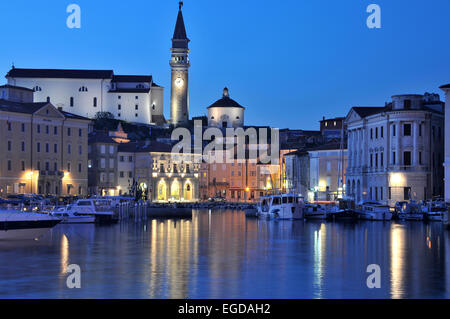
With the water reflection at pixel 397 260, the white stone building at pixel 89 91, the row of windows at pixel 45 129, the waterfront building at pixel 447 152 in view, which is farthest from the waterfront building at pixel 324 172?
the white stone building at pixel 89 91

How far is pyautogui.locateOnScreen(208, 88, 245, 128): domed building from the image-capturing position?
161875 mm

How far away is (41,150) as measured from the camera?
307ft

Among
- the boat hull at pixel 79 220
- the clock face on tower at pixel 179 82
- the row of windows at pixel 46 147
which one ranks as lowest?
the boat hull at pixel 79 220

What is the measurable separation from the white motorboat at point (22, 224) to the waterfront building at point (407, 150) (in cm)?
4539

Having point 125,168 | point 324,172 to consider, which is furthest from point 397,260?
point 125,168

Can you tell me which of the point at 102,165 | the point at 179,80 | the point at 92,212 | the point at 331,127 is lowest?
the point at 92,212

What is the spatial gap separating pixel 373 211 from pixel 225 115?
93244 millimetres

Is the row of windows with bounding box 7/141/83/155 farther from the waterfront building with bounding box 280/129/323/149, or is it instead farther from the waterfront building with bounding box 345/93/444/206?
the waterfront building with bounding box 345/93/444/206

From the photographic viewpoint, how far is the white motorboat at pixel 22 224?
137 ft

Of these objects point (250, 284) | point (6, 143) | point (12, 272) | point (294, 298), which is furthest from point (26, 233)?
point (6, 143)

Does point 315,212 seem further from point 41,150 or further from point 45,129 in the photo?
point 45,129

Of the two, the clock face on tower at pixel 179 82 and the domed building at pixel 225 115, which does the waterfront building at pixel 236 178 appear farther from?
the clock face on tower at pixel 179 82
